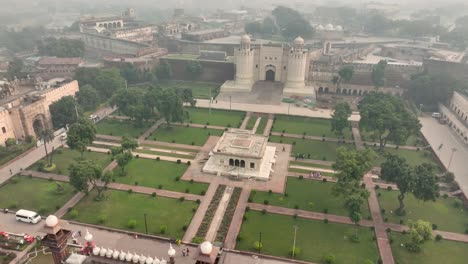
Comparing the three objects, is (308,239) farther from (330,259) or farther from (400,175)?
(400,175)

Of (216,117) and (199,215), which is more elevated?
(216,117)

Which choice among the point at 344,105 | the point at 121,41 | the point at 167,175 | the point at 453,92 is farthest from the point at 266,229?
the point at 121,41

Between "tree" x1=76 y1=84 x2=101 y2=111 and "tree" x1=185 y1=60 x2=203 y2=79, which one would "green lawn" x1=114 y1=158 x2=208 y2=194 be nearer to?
"tree" x1=76 y1=84 x2=101 y2=111

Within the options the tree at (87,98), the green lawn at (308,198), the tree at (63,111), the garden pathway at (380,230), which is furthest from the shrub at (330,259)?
the tree at (87,98)

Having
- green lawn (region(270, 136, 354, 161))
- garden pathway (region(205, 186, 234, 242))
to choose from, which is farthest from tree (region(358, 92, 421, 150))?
garden pathway (region(205, 186, 234, 242))

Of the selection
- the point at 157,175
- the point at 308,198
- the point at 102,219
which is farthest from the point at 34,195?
the point at 308,198

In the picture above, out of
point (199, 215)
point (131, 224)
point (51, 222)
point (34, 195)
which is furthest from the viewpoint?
point (34, 195)
